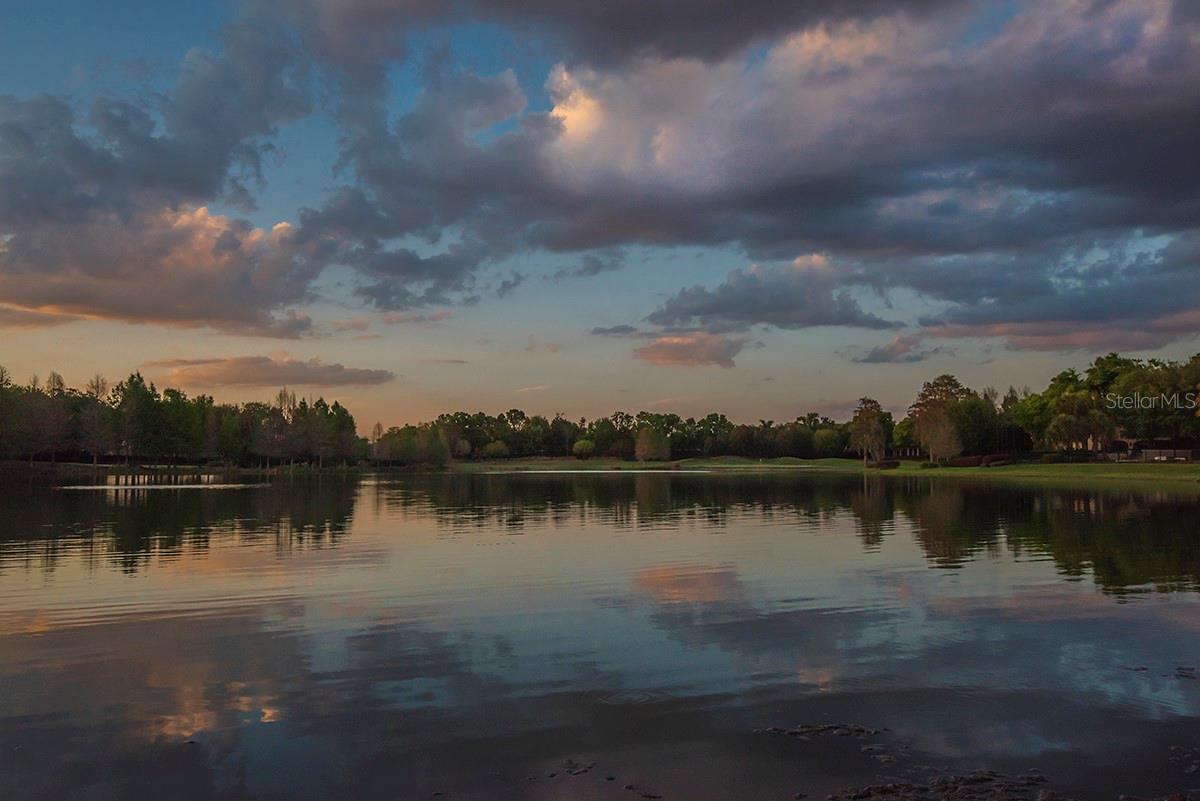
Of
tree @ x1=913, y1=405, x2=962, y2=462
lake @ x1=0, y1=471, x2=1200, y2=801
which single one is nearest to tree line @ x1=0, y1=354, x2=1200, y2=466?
tree @ x1=913, y1=405, x2=962, y2=462

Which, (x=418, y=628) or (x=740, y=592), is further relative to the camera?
(x=740, y=592)

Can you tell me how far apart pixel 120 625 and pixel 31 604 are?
448 cm

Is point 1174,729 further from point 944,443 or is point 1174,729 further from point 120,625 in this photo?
point 944,443

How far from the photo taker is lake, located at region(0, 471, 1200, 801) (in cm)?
1106

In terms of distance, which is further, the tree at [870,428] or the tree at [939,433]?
the tree at [870,428]

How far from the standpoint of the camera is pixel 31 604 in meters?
23.5

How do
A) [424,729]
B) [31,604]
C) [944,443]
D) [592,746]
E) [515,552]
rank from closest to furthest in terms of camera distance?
[592,746], [424,729], [31,604], [515,552], [944,443]

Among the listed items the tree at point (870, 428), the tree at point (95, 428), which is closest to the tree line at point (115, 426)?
the tree at point (95, 428)

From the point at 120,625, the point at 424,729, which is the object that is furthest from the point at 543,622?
the point at 120,625

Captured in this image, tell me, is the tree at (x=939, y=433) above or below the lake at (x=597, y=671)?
above

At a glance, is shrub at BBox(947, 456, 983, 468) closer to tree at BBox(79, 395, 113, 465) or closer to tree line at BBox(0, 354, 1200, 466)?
tree line at BBox(0, 354, 1200, 466)

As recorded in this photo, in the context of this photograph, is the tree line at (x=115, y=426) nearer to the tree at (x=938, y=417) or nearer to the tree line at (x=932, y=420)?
the tree line at (x=932, y=420)

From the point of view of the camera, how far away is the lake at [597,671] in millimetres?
11062

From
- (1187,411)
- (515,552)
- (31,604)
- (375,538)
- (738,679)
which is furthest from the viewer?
(1187,411)
